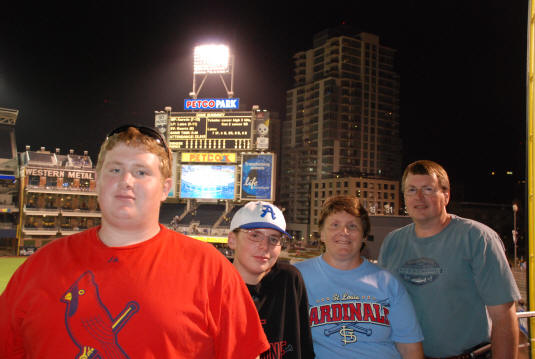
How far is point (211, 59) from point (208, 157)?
11.5m

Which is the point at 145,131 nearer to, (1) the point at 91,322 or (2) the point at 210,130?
(1) the point at 91,322

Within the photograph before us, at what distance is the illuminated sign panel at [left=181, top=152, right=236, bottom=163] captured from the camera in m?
34.4

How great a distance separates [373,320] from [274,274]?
2.72 feet

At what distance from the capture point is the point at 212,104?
34.8m

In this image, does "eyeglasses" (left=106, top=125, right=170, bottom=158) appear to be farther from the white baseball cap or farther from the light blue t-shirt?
the light blue t-shirt

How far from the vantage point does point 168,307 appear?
66.7 inches

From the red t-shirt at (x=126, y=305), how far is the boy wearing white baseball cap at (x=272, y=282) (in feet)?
2.04

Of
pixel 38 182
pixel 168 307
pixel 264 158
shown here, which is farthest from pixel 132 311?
pixel 38 182

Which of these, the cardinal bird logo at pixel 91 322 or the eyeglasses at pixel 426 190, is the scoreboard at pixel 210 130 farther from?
the cardinal bird logo at pixel 91 322

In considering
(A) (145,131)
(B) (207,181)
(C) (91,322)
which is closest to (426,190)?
(A) (145,131)

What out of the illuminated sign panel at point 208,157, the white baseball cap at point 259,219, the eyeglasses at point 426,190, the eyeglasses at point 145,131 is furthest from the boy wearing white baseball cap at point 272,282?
the illuminated sign panel at point 208,157

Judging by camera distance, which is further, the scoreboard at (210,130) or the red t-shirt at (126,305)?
the scoreboard at (210,130)

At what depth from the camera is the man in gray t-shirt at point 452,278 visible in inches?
110

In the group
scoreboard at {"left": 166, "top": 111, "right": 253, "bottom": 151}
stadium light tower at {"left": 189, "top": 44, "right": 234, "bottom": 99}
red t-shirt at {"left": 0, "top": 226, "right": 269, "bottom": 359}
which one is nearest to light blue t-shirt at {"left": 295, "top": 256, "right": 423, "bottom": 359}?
red t-shirt at {"left": 0, "top": 226, "right": 269, "bottom": 359}
